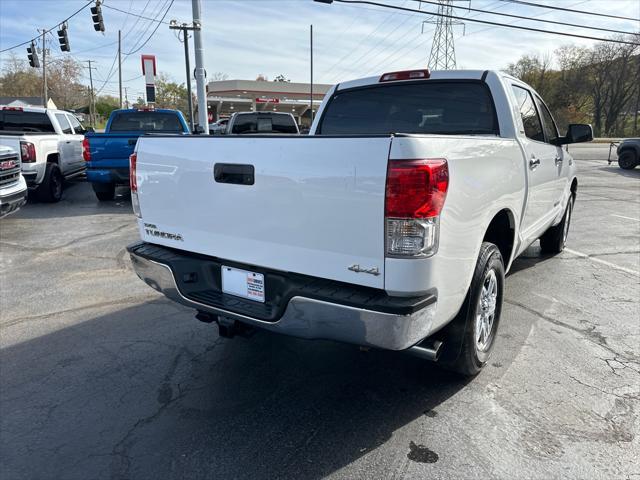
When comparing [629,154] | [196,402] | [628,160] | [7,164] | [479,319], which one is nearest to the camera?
[196,402]

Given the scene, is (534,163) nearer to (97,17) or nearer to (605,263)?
(605,263)

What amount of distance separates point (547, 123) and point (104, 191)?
9.18 metres

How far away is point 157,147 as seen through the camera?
123 inches

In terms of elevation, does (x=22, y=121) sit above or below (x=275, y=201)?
above

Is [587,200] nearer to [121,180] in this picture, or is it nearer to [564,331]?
[564,331]

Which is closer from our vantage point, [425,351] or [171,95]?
[425,351]

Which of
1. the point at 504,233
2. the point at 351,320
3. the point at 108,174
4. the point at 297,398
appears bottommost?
the point at 297,398

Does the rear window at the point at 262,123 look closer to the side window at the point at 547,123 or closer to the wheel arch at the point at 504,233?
the side window at the point at 547,123

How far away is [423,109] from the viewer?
13.4 ft

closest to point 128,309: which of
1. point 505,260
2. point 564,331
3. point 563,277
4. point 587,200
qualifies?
point 505,260

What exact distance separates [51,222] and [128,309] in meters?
5.14

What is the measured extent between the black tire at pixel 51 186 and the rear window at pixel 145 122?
5.28 ft

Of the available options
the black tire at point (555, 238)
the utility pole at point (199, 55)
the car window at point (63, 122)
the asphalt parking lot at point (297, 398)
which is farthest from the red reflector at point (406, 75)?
the utility pole at point (199, 55)

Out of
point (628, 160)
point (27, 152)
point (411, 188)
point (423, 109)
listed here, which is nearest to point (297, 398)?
point (411, 188)
